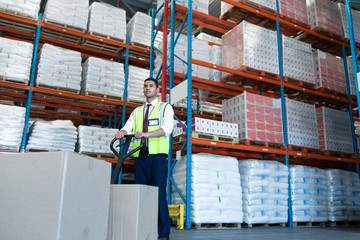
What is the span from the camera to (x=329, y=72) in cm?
843

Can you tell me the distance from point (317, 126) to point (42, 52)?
698cm

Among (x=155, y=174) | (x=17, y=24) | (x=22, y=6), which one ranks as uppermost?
(x=22, y=6)

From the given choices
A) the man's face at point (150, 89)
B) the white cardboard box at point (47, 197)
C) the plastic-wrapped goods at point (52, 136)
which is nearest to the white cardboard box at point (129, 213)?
the white cardboard box at point (47, 197)

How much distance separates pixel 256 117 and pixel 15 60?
5474 millimetres

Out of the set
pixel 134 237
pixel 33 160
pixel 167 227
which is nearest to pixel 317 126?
pixel 167 227

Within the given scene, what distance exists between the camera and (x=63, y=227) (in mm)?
1569

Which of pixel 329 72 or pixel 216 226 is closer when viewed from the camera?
pixel 216 226

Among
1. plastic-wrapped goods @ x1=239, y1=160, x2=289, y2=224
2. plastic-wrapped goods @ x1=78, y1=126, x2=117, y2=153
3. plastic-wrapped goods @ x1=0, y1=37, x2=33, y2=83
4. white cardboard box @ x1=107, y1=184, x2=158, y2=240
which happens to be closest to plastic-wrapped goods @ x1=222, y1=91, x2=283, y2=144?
plastic-wrapped goods @ x1=239, y1=160, x2=289, y2=224

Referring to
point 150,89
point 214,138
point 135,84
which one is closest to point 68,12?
point 135,84

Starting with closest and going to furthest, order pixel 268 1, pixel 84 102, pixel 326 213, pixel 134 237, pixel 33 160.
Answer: pixel 33 160 → pixel 134 237 → pixel 326 213 → pixel 268 1 → pixel 84 102

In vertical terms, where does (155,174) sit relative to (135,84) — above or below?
below

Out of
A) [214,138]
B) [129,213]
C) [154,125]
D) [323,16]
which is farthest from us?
[323,16]

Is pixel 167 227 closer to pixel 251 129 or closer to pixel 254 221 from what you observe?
pixel 254 221

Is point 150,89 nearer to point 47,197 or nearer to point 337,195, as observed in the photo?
point 47,197
